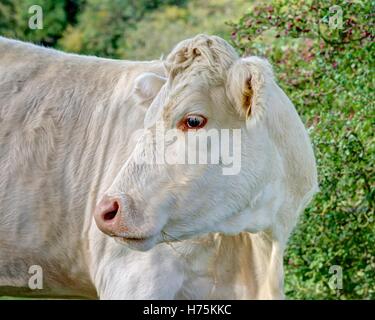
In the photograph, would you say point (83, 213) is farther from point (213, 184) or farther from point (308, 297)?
point (308, 297)

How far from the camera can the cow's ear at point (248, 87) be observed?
16.3 feet

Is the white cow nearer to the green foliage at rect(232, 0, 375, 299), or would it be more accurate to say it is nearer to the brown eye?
the brown eye

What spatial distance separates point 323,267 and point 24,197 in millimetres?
2416

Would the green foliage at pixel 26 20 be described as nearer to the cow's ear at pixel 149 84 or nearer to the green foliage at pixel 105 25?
the green foliage at pixel 105 25

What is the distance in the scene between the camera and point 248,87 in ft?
16.4

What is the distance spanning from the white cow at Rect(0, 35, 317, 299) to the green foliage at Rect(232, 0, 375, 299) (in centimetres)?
168

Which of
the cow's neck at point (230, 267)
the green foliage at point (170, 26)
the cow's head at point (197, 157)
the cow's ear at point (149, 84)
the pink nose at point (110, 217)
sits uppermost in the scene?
the green foliage at point (170, 26)

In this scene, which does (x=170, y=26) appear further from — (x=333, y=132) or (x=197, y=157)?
(x=197, y=157)

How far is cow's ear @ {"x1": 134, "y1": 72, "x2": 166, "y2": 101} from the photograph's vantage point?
548 centimetres

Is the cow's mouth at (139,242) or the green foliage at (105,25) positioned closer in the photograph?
the cow's mouth at (139,242)

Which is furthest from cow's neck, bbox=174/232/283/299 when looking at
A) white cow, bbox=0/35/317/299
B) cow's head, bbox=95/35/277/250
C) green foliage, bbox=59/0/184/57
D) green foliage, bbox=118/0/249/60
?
green foliage, bbox=59/0/184/57

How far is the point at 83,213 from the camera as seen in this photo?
19.0 feet

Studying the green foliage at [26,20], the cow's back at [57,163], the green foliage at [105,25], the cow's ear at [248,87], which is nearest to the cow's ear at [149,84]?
the cow's back at [57,163]

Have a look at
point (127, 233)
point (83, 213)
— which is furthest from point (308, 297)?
point (127, 233)
